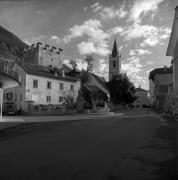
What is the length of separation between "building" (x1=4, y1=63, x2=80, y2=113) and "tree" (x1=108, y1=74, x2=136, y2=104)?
59.6 feet

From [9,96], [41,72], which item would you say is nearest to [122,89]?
[41,72]

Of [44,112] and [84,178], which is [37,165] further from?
[44,112]

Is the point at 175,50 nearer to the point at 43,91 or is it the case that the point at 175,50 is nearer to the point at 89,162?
the point at 89,162

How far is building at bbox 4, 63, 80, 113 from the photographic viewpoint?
3809cm

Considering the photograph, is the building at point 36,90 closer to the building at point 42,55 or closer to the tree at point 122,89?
the building at point 42,55

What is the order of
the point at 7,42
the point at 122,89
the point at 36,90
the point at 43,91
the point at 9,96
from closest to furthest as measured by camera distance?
the point at 7,42 → the point at 36,90 → the point at 43,91 → the point at 9,96 → the point at 122,89

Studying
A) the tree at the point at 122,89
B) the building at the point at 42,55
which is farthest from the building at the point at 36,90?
the tree at the point at 122,89

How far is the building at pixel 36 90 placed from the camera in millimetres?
38094

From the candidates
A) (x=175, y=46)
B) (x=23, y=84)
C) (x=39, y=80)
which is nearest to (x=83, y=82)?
(x=39, y=80)

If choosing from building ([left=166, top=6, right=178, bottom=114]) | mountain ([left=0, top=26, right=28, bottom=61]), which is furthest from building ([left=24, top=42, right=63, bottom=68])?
building ([left=166, top=6, right=178, bottom=114])

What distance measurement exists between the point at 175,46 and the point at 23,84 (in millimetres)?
27324

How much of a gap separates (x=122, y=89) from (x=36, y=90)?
2886 cm

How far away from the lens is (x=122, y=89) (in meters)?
60.2

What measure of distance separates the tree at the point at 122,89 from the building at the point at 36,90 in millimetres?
18154
